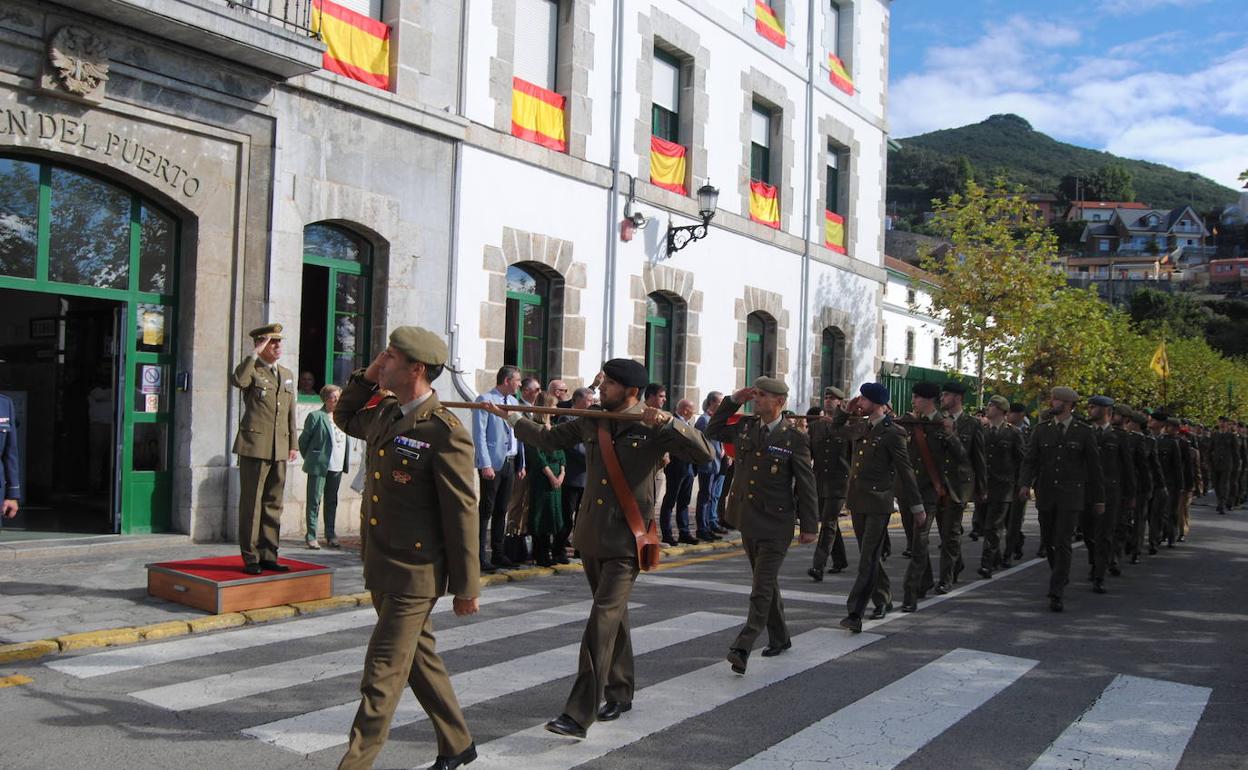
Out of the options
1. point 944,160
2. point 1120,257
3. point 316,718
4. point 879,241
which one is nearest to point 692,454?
point 316,718

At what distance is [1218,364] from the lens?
4841cm

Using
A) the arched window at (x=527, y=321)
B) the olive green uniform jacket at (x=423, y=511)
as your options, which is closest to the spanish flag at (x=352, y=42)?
the arched window at (x=527, y=321)

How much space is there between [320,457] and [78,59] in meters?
4.44

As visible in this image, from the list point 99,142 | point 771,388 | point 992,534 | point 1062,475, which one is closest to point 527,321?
point 99,142

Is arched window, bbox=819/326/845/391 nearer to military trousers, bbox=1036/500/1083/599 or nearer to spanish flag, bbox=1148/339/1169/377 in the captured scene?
military trousers, bbox=1036/500/1083/599

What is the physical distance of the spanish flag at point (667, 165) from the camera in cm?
1705

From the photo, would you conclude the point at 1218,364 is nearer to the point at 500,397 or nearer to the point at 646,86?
the point at 646,86

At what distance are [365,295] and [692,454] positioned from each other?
319 inches

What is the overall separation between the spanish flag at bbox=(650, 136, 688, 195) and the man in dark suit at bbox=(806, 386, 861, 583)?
6.55 m

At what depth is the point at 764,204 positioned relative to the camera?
20125 millimetres

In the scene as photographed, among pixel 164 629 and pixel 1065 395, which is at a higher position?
pixel 1065 395

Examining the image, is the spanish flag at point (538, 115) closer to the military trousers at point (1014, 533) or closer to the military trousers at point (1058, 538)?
the military trousers at point (1014, 533)

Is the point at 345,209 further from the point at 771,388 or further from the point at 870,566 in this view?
the point at 870,566

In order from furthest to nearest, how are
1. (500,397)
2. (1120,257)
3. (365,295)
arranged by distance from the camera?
1. (1120,257)
2. (365,295)
3. (500,397)
